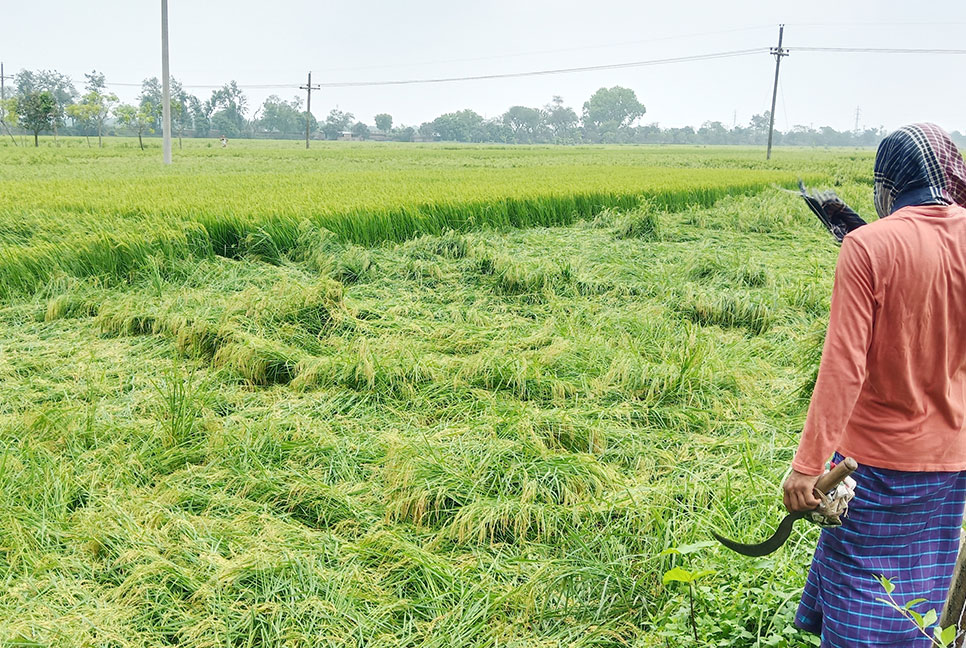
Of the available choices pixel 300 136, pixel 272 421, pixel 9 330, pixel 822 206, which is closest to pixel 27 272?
pixel 9 330

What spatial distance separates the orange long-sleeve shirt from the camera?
4.94ft

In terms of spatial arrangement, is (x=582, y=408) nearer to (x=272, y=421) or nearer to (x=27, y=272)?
(x=272, y=421)

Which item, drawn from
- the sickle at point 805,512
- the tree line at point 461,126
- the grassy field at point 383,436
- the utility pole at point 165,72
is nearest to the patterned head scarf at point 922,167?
the sickle at point 805,512

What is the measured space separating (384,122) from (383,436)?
11333 centimetres

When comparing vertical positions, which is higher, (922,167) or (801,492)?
(922,167)

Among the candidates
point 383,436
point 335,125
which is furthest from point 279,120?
point 383,436

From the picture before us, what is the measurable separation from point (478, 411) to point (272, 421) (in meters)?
1.01

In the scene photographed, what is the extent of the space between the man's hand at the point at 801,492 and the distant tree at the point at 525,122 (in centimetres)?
11007

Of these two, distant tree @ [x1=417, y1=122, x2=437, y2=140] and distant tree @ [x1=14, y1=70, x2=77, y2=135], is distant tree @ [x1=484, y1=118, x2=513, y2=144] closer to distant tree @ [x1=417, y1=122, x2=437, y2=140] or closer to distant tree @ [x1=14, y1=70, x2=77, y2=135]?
distant tree @ [x1=417, y1=122, x2=437, y2=140]

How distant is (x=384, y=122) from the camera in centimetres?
11125

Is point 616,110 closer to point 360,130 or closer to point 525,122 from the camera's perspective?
point 525,122

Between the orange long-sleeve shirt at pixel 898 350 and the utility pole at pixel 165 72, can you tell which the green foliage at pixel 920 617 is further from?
the utility pole at pixel 165 72

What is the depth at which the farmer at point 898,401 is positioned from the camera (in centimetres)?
151

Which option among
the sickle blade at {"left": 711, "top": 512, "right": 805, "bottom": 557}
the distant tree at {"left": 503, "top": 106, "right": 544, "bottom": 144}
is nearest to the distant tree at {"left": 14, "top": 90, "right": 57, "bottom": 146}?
the sickle blade at {"left": 711, "top": 512, "right": 805, "bottom": 557}
